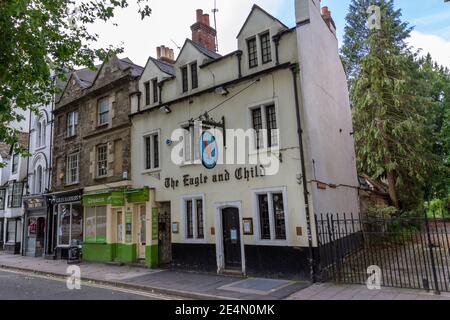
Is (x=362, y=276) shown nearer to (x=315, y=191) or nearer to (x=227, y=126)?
(x=315, y=191)

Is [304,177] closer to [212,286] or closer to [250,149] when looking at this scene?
[250,149]

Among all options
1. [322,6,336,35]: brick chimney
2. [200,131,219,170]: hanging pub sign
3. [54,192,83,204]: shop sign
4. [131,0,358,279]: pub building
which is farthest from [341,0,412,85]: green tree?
[54,192,83,204]: shop sign

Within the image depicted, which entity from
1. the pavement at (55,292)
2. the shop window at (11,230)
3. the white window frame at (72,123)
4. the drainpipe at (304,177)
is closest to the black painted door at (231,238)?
the drainpipe at (304,177)

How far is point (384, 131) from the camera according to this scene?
21312 mm

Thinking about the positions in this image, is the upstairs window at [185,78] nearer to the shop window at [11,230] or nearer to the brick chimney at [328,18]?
the brick chimney at [328,18]

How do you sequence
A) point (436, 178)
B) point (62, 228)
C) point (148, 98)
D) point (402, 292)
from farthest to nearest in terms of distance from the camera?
1. point (436, 178)
2. point (62, 228)
3. point (148, 98)
4. point (402, 292)

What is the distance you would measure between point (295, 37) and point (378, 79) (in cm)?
1261

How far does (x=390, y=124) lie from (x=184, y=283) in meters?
17.2

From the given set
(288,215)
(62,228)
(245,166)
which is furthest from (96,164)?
(288,215)

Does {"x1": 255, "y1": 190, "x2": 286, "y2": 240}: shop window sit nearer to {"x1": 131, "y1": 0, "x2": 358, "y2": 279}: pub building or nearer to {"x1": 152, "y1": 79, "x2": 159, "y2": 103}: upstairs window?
{"x1": 131, "y1": 0, "x2": 358, "y2": 279}: pub building

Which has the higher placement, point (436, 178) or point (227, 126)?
point (227, 126)

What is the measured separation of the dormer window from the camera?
12.8m

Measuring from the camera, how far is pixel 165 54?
19453 millimetres

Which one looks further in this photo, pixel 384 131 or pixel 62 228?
pixel 384 131
